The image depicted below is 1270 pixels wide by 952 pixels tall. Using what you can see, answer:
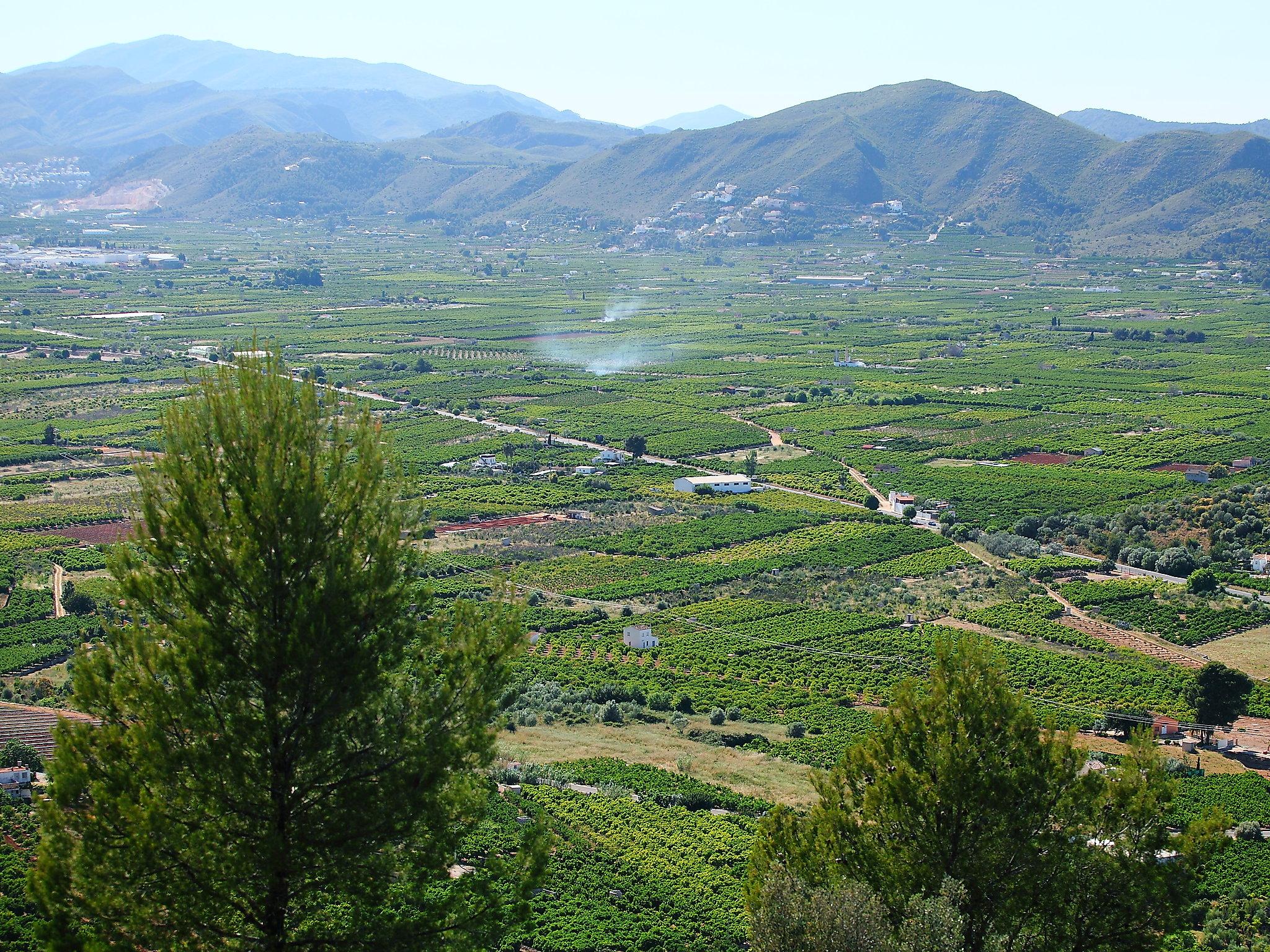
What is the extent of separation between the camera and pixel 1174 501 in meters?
64.2

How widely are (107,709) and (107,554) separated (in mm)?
1558

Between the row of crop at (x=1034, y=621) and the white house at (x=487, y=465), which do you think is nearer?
the row of crop at (x=1034, y=621)

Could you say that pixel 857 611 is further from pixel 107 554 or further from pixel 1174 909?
pixel 107 554

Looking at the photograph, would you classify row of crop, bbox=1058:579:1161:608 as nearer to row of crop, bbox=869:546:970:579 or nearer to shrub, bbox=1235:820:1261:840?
row of crop, bbox=869:546:970:579

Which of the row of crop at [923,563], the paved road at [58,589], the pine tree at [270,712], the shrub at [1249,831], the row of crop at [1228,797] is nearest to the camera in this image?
the pine tree at [270,712]

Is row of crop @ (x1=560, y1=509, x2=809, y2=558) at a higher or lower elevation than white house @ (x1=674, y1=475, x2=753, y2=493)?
lower

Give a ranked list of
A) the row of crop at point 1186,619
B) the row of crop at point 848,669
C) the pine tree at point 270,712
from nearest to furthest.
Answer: the pine tree at point 270,712 < the row of crop at point 848,669 < the row of crop at point 1186,619

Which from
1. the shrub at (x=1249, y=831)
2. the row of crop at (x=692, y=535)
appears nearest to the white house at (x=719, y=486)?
the row of crop at (x=692, y=535)

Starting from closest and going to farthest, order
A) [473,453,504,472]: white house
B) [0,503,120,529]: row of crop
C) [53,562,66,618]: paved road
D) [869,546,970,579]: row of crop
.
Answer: [53,562,66,618]: paved road
[869,546,970,579]: row of crop
[0,503,120,529]: row of crop
[473,453,504,472]: white house

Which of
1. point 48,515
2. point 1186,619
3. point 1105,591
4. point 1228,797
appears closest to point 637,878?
point 1228,797

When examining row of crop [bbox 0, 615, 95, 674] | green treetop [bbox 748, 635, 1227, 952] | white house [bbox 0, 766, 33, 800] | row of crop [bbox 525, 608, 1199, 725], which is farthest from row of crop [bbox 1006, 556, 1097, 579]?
white house [bbox 0, 766, 33, 800]

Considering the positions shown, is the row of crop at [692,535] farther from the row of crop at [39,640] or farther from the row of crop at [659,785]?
the row of crop at [659,785]

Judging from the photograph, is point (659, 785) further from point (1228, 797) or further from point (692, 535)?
point (692, 535)

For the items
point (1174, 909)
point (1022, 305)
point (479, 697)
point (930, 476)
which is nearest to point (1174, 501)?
point (930, 476)
